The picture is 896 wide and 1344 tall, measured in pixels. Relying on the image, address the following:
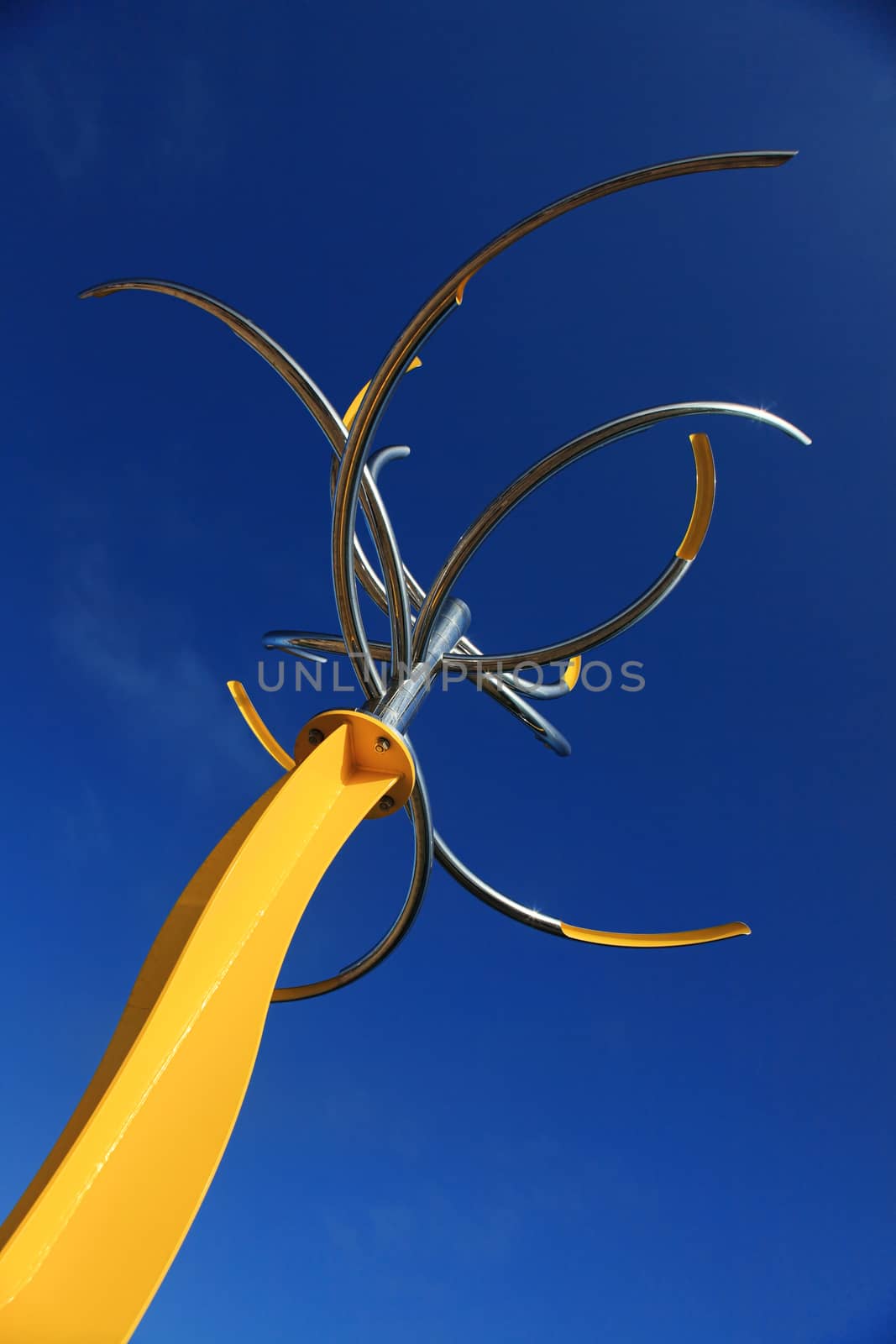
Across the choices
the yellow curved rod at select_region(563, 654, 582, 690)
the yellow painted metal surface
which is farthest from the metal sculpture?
the yellow curved rod at select_region(563, 654, 582, 690)

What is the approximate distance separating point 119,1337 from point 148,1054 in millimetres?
913

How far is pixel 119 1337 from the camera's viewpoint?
2.71 meters

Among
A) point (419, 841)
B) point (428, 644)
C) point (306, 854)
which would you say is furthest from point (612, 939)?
point (306, 854)

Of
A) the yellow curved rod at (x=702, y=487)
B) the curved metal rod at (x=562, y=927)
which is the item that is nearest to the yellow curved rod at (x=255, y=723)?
the curved metal rod at (x=562, y=927)

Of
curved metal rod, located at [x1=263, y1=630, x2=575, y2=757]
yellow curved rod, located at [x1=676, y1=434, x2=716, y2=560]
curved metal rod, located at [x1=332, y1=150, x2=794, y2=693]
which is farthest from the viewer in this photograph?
curved metal rod, located at [x1=263, y1=630, x2=575, y2=757]

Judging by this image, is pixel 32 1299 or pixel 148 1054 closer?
pixel 32 1299

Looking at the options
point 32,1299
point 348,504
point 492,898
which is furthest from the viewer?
point 492,898

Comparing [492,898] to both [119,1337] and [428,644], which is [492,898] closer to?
[428,644]

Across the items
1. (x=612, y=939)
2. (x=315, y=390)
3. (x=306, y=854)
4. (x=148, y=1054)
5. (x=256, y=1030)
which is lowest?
(x=148, y=1054)

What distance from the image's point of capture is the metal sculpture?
2.67 metres

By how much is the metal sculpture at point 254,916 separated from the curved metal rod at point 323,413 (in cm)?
1

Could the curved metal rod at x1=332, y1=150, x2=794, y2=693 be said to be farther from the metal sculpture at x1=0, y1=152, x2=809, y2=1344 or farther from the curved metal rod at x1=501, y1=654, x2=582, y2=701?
the curved metal rod at x1=501, y1=654, x2=582, y2=701

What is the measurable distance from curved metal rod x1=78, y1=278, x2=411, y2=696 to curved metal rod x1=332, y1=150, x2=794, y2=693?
35cm

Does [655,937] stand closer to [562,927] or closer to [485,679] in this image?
[562,927]
